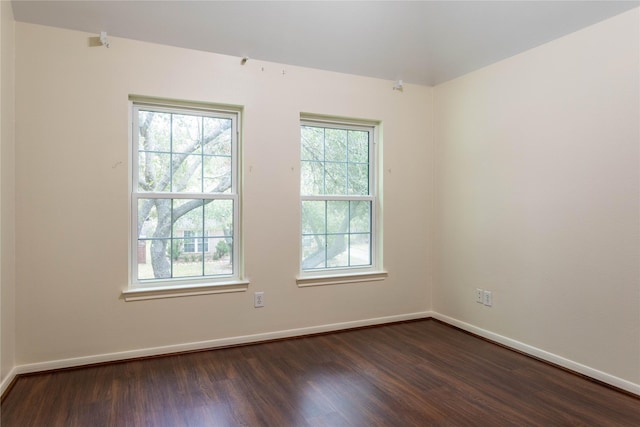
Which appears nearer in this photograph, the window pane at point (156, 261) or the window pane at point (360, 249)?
the window pane at point (156, 261)

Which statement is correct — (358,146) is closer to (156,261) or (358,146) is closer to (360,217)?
(360,217)

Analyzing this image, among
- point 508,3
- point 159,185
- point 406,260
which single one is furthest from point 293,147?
point 508,3

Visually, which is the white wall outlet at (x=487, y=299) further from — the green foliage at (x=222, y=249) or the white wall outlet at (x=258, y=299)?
the green foliage at (x=222, y=249)

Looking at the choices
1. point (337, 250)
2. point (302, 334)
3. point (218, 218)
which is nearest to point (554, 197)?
point (337, 250)

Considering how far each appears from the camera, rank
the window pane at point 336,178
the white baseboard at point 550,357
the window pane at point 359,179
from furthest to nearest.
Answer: the window pane at point 359,179, the window pane at point 336,178, the white baseboard at point 550,357

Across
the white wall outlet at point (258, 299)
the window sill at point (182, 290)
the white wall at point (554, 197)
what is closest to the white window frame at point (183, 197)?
the window sill at point (182, 290)

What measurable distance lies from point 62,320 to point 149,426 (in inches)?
46.1

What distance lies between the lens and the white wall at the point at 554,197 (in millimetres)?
2418

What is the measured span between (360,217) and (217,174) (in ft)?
4.67

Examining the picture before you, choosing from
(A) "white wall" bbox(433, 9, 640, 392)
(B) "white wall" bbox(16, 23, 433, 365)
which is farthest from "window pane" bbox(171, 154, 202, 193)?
(A) "white wall" bbox(433, 9, 640, 392)

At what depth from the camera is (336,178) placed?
3672mm

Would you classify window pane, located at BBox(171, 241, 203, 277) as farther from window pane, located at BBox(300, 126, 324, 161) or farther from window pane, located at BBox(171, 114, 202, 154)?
window pane, located at BBox(300, 126, 324, 161)

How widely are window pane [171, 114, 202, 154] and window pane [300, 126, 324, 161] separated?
911 mm

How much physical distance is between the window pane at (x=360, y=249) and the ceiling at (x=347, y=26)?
1558 millimetres
